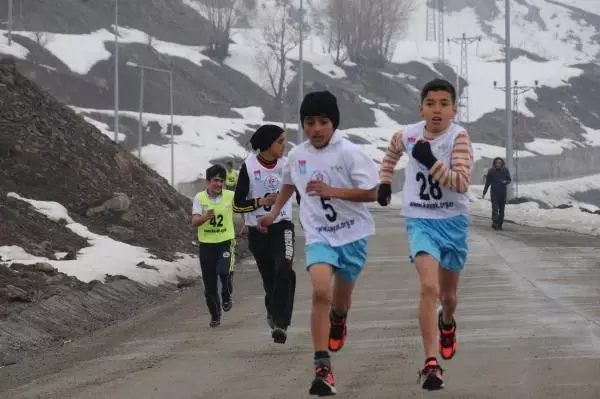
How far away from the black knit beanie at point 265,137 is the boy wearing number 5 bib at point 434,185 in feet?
8.06

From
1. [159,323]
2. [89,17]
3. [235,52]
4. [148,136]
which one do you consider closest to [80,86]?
[148,136]

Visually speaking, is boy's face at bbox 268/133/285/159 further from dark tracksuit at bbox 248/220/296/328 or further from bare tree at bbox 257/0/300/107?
bare tree at bbox 257/0/300/107

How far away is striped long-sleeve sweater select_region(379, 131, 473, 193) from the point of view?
26.0 ft

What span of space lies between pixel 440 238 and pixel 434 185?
1.16 feet

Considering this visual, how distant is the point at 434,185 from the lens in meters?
8.15

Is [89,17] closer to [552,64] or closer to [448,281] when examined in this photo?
[552,64]

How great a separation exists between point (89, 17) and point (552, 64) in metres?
74.8

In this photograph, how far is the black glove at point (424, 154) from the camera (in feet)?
26.0

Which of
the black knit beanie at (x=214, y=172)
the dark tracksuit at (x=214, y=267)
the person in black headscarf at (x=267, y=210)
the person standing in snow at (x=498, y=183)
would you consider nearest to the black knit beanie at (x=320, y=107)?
the person in black headscarf at (x=267, y=210)

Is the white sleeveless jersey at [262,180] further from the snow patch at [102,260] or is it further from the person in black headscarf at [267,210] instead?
the snow patch at [102,260]

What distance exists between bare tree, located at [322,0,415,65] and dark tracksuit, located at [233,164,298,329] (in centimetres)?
12442

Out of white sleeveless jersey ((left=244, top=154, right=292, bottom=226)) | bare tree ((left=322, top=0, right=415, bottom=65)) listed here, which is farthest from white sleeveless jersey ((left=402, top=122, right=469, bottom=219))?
bare tree ((left=322, top=0, right=415, bottom=65))

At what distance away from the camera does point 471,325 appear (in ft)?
39.3

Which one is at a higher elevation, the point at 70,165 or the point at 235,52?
the point at 235,52
